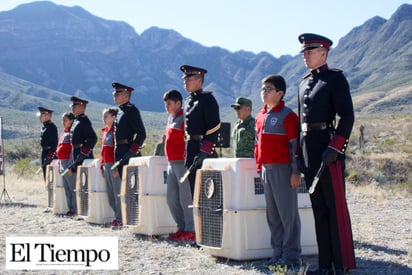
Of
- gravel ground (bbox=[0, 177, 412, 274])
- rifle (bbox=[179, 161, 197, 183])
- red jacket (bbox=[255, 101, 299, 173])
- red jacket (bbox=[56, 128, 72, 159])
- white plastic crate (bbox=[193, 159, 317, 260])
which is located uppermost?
red jacket (bbox=[56, 128, 72, 159])

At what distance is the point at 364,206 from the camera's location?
13227 millimetres

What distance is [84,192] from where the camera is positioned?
38.5 ft

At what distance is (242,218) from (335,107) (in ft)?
5.45

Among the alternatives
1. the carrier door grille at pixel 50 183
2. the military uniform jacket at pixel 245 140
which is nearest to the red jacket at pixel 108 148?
the military uniform jacket at pixel 245 140

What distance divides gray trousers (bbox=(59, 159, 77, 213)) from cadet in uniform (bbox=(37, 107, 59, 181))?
1776 mm

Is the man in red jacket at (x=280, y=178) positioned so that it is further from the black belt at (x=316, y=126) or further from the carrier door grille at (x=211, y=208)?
the carrier door grille at (x=211, y=208)

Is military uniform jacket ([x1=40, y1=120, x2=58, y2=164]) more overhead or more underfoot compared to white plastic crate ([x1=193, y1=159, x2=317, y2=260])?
more overhead

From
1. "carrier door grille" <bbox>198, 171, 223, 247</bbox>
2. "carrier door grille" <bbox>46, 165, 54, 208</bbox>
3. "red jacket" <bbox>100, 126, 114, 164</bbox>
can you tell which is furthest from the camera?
"carrier door grille" <bbox>46, 165, 54, 208</bbox>

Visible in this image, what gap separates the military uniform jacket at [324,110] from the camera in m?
6.09

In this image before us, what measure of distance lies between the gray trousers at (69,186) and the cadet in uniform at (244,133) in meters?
4.43

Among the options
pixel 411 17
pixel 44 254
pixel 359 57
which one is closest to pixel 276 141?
pixel 44 254

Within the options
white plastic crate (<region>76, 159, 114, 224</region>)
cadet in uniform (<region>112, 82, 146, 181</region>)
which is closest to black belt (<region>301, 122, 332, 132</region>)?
cadet in uniform (<region>112, 82, 146, 181</region>)

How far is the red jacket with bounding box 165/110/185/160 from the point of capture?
8.75 metres

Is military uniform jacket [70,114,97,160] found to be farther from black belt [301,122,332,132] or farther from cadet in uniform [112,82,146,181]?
black belt [301,122,332,132]
